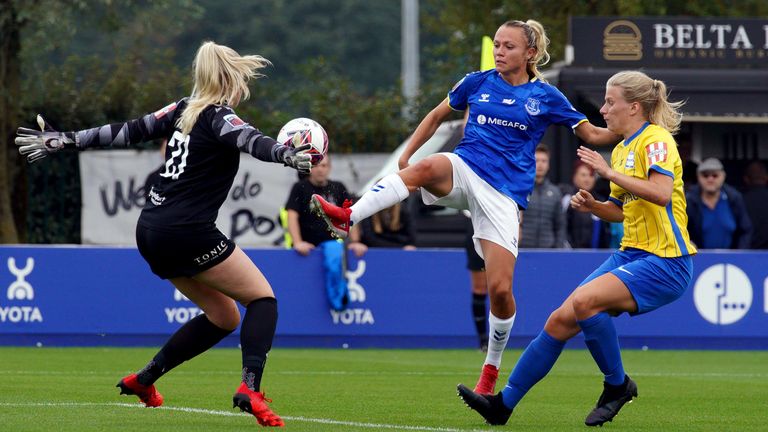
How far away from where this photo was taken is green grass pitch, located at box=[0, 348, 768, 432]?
27.0 feet

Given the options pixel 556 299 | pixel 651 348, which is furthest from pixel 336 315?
pixel 651 348

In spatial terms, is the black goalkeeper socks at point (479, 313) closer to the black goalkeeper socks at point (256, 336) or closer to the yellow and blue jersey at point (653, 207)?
the yellow and blue jersey at point (653, 207)

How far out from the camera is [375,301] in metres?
15.4

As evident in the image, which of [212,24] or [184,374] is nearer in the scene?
[184,374]

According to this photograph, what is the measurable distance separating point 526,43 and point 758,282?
738cm

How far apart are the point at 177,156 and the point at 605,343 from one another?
8.08 ft

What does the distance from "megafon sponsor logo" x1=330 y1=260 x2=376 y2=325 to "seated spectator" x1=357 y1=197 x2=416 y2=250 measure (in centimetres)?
92

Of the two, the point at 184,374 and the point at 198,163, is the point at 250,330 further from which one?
the point at 184,374

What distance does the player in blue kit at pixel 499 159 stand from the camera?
28.8 feet

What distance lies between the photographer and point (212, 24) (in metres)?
52.7

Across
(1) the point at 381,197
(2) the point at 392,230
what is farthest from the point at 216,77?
(2) the point at 392,230

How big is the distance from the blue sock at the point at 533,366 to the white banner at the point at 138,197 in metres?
13.2

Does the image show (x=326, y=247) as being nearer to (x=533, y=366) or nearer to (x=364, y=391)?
(x=364, y=391)

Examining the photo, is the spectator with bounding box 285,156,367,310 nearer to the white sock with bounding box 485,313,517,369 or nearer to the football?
the white sock with bounding box 485,313,517,369
